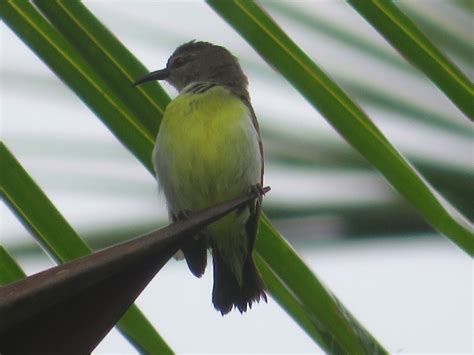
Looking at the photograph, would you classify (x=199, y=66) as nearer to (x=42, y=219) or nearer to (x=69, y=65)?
(x=69, y=65)

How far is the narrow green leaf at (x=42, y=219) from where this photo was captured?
4.54 ft

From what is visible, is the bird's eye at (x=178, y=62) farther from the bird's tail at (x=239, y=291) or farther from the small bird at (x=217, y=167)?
the bird's tail at (x=239, y=291)

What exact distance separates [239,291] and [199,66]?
1619 mm

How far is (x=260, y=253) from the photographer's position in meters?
1.53

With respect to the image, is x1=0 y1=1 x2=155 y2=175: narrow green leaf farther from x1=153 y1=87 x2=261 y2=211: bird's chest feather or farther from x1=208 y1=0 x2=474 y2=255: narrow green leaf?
x1=153 y1=87 x2=261 y2=211: bird's chest feather

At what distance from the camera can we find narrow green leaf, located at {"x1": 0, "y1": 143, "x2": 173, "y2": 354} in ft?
4.54

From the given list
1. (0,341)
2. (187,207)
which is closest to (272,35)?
(0,341)

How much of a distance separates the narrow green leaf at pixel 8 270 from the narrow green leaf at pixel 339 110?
0.53 meters

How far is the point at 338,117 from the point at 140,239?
77 cm

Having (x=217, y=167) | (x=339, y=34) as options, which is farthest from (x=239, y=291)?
(x=339, y=34)

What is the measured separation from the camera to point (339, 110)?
1.46 meters

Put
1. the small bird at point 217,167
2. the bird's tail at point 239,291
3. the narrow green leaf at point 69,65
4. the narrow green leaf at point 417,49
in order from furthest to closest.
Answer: the small bird at point 217,167
the bird's tail at point 239,291
the narrow green leaf at point 69,65
the narrow green leaf at point 417,49

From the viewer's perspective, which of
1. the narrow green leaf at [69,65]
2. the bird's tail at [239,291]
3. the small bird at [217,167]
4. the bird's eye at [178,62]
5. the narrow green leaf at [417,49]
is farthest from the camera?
the bird's eye at [178,62]

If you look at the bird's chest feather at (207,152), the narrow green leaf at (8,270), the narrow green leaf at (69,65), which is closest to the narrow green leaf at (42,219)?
the narrow green leaf at (8,270)
